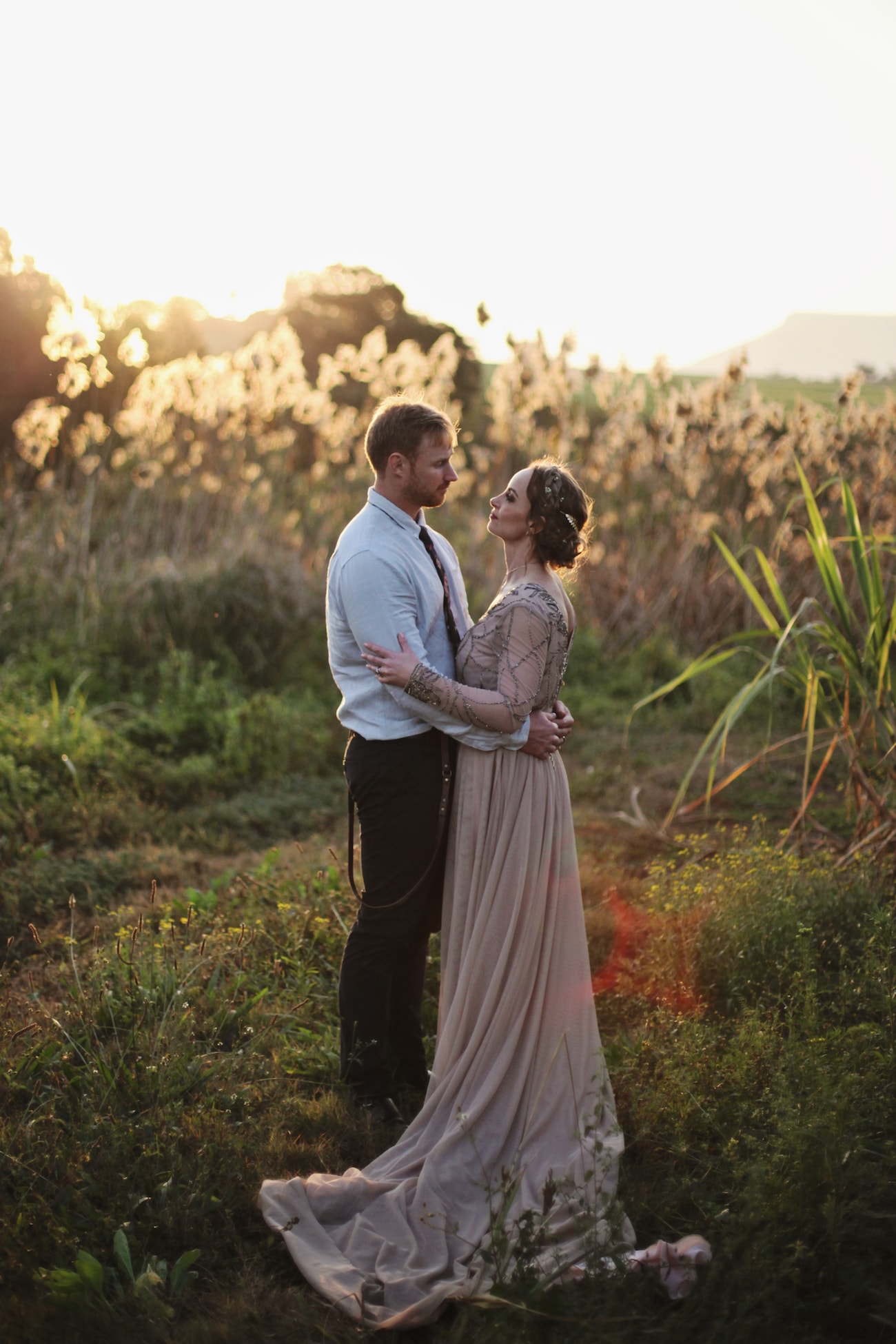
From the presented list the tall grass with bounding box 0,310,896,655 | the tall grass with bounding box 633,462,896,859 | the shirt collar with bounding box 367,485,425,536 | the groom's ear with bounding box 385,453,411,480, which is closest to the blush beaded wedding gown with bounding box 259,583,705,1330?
the shirt collar with bounding box 367,485,425,536

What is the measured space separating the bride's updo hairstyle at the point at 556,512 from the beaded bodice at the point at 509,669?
12 cm

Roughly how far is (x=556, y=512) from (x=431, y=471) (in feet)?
1.31

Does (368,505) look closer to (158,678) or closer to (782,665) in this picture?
(782,665)

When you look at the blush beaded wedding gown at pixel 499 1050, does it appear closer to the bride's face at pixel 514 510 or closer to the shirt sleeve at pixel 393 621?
the shirt sleeve at pixel 393 621

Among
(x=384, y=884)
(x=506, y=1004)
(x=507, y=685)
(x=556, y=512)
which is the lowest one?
(x=506, y=1004)

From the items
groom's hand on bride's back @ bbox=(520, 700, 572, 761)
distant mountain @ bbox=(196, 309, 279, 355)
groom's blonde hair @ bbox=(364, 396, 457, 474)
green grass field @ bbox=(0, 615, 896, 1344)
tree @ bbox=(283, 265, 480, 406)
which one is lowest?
green grass field @ bbox=(0, 615, 896, 1344)

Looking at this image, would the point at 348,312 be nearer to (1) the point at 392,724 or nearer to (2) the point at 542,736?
(1) the point at 392,724

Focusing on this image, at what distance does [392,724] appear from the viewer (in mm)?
3113

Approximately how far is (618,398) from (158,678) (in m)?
5.60

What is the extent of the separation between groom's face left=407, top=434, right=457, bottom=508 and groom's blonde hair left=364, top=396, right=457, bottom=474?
14 millimetres

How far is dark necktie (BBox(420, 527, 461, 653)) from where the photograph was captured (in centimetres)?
325

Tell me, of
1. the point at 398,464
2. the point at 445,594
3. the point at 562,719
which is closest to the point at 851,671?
the point at 562,719

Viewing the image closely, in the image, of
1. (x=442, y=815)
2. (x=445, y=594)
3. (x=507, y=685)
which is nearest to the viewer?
(x=507, y=685)

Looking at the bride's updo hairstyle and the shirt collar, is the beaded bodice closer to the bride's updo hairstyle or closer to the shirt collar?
the bride's updo hairstyle
